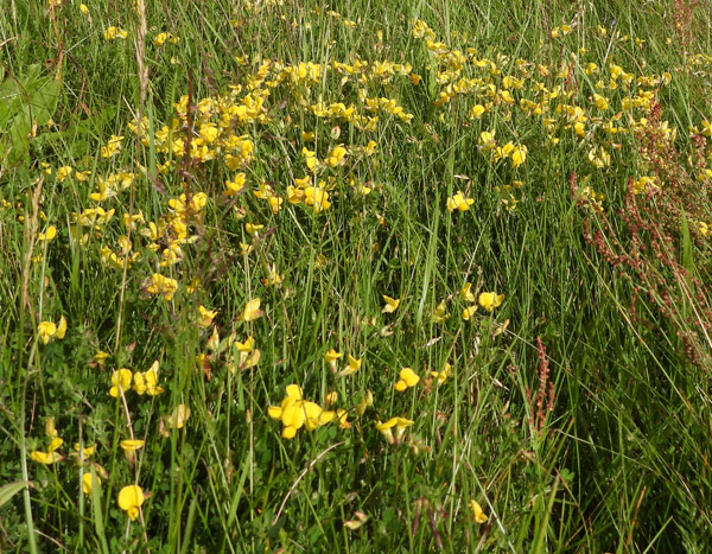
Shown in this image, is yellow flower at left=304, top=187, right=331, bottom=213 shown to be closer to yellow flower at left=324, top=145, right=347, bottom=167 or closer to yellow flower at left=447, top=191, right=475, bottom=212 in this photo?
yellow flower at left=324, top=145, right=347, bottom=167

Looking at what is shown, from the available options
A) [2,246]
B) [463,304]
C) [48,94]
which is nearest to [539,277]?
[463,304]

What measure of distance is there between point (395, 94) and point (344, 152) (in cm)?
59

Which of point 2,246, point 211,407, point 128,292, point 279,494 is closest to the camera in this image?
point 279,494

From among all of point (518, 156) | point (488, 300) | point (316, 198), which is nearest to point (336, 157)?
point (316, 198)

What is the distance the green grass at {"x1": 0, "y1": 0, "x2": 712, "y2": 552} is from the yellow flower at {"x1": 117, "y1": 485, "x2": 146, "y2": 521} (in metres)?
0.02

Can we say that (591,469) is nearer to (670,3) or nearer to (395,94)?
(395,94)

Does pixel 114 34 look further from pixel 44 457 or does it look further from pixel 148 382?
pixel 44 457

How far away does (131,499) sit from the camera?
1193mm

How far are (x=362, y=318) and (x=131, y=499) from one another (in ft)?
2.33

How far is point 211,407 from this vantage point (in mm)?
1476

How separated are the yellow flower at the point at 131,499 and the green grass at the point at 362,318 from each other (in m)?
0.02

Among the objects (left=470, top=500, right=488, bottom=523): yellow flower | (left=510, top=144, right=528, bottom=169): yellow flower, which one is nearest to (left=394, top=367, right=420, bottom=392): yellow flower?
(left=470, top=500, right=488, bottom=523): yellow flower

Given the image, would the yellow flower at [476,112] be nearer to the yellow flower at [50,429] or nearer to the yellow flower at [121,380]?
the yellow flower at [121,380]

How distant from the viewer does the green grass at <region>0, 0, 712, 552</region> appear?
1.33 metres
